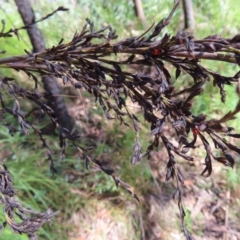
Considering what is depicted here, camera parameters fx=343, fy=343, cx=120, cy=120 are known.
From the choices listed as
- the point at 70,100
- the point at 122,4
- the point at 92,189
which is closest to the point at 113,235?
the point at 92,189

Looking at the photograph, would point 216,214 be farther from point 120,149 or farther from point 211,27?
point 211,27

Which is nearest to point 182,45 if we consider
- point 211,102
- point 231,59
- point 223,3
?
point 231,59

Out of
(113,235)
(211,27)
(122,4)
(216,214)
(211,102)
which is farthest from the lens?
(122,4)

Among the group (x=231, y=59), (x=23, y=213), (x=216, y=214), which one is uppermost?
(x=231, y=59)

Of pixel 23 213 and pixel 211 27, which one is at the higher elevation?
pixel 23 213

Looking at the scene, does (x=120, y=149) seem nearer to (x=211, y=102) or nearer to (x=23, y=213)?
(x=211, y=102)

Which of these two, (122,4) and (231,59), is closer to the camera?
(231,59)

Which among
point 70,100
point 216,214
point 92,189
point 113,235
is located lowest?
point 216,214

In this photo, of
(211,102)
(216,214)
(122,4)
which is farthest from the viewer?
(122,4)

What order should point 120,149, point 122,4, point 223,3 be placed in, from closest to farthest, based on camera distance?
1. point 120,149
2. point 223,3
3. point 122,4
